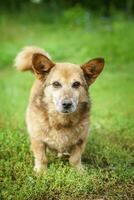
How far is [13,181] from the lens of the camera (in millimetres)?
6191

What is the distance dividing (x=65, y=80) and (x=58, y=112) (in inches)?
13.4

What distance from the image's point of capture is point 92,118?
955cm

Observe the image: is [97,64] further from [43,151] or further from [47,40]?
[47,40]

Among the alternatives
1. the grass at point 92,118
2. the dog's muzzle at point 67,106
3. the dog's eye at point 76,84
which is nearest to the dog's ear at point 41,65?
the dog's eye at point 76,84

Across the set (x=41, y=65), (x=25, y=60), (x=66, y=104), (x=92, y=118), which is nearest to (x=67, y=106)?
(x=66, y=104)

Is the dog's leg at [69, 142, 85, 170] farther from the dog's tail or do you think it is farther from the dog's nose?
the dog's tail

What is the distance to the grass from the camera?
6.06m

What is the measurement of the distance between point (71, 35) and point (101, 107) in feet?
23.2

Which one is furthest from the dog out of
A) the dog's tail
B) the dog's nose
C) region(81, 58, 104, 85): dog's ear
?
the dog's tail

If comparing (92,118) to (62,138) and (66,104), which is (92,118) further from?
(66,104)

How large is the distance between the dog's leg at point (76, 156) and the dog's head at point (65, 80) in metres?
0.50

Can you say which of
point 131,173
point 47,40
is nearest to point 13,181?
point 131,173

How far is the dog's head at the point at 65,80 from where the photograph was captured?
254 inches

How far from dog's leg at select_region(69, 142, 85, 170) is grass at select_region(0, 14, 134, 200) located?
4.7 inches
